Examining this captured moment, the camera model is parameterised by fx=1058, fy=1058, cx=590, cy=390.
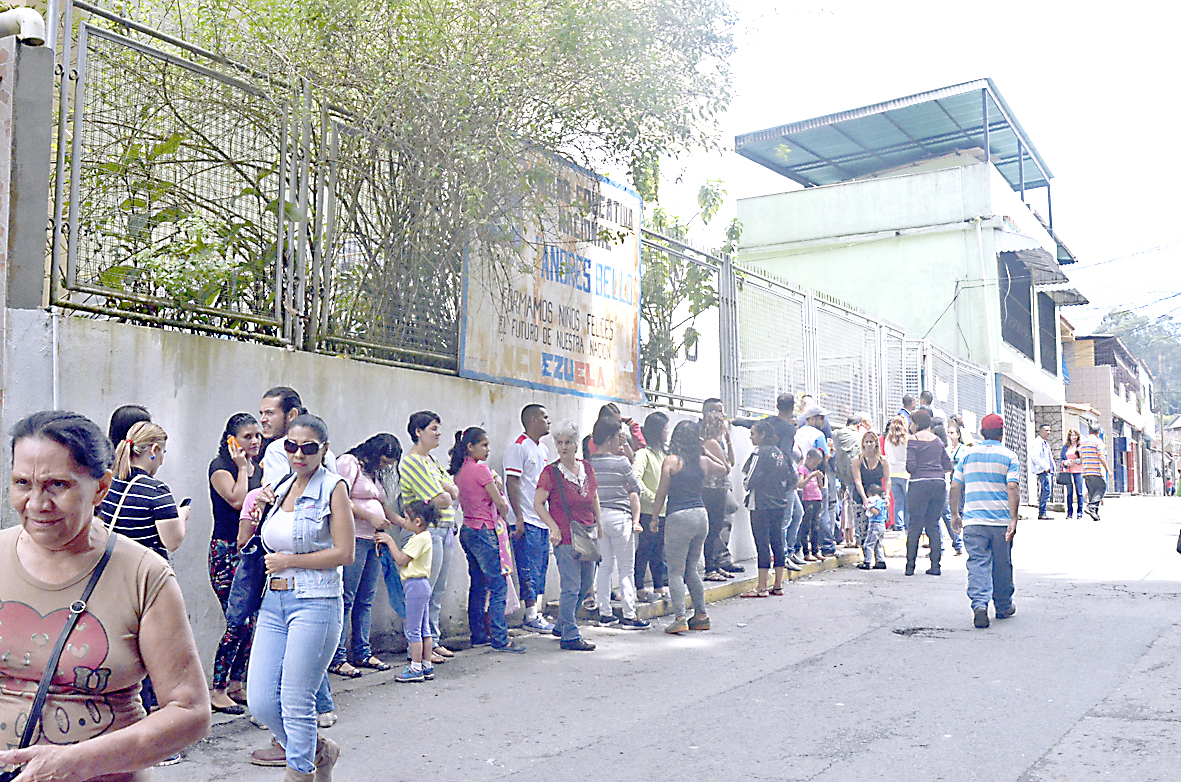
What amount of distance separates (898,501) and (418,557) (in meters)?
10.4

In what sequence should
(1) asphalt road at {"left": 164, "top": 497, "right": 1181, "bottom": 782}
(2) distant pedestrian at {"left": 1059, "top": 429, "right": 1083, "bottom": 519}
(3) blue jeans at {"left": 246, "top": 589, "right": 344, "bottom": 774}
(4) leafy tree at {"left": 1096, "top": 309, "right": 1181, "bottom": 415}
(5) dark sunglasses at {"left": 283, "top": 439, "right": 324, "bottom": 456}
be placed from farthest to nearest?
(4) leafy tree at {"left": 1096, "top": 309, "right": 1181, "bottom": 415} → (2) distant pedestrian at {"left": 1059, "top": 429, "right": 1083, "bottom": 519} → (1) asphalt road at {"left": 164, "top": 497, "right": 1181, "bottom": 782} → (5) dark sunglasses at {"left": 283, "top": 439, "right": 324, "bottom": 456} → (3) blue jeans at {"left": 246, "top": 589, "right": 344, "bottom": 774}

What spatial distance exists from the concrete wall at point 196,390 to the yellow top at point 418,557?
Answer: 862 millimetres

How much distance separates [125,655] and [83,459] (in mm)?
437

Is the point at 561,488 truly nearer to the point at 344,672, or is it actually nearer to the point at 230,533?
the point at 344,672

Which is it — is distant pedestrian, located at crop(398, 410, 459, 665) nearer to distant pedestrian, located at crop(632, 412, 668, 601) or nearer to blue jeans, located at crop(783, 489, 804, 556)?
distant pedestrian, located at crop(632, 412, 668, 601)

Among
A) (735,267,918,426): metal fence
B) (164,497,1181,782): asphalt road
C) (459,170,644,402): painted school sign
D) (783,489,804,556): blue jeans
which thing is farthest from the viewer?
(735,267,918,426): metal fence

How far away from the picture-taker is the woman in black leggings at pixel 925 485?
488 inches

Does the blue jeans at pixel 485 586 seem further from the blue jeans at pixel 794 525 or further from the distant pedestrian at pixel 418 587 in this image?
the blue jeans at pixel 794 525

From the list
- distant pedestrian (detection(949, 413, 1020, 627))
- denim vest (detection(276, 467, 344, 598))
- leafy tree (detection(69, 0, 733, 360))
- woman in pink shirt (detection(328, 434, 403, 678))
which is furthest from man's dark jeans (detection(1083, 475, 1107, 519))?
denim vest (detection(276, 467, 344, 598))

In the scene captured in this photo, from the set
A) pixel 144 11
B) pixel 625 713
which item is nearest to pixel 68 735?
pixel 625 713

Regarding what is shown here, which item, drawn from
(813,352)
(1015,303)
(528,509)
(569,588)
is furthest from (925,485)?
(1015,303)

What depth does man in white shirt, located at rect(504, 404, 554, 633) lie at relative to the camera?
8664 millimetres

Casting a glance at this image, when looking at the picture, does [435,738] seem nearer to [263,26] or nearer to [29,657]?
[29,657]

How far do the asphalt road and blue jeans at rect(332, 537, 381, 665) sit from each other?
0.29 metres
